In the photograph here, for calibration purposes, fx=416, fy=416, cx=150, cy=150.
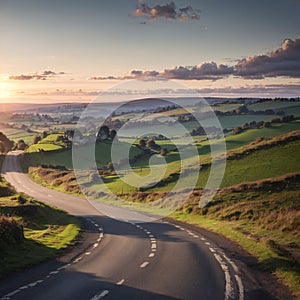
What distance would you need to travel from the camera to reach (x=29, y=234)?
27.6m

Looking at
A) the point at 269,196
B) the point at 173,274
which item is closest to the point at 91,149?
the point at 269,196

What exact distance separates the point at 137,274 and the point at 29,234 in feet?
43.9

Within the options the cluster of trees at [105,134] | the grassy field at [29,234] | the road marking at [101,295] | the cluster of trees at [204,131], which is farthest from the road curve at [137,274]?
the cluster of trees at [105,134]

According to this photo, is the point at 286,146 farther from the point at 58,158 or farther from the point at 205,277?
the point at 58,158

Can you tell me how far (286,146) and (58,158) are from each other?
234 feet

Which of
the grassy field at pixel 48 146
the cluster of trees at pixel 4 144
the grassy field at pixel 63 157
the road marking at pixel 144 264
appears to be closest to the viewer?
the road marking at pixel 144 264

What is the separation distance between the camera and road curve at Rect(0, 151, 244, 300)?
44.8 ft

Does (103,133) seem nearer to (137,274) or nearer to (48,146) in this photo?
(48,146)

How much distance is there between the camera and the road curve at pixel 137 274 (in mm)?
13664

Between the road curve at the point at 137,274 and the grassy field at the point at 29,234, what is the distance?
135cm

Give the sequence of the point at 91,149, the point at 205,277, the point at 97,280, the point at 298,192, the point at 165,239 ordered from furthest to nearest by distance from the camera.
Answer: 1. the point at 91,149
2. the point at 298,192
3. the point at 165,239
4. the point at 205,277
5. the point at 97,280

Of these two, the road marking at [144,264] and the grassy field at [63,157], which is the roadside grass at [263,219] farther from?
the grassy field at [63,157]

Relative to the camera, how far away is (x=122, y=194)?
60.7 m

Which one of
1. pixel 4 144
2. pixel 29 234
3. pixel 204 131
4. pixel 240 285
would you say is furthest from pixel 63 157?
pixel 240 285
